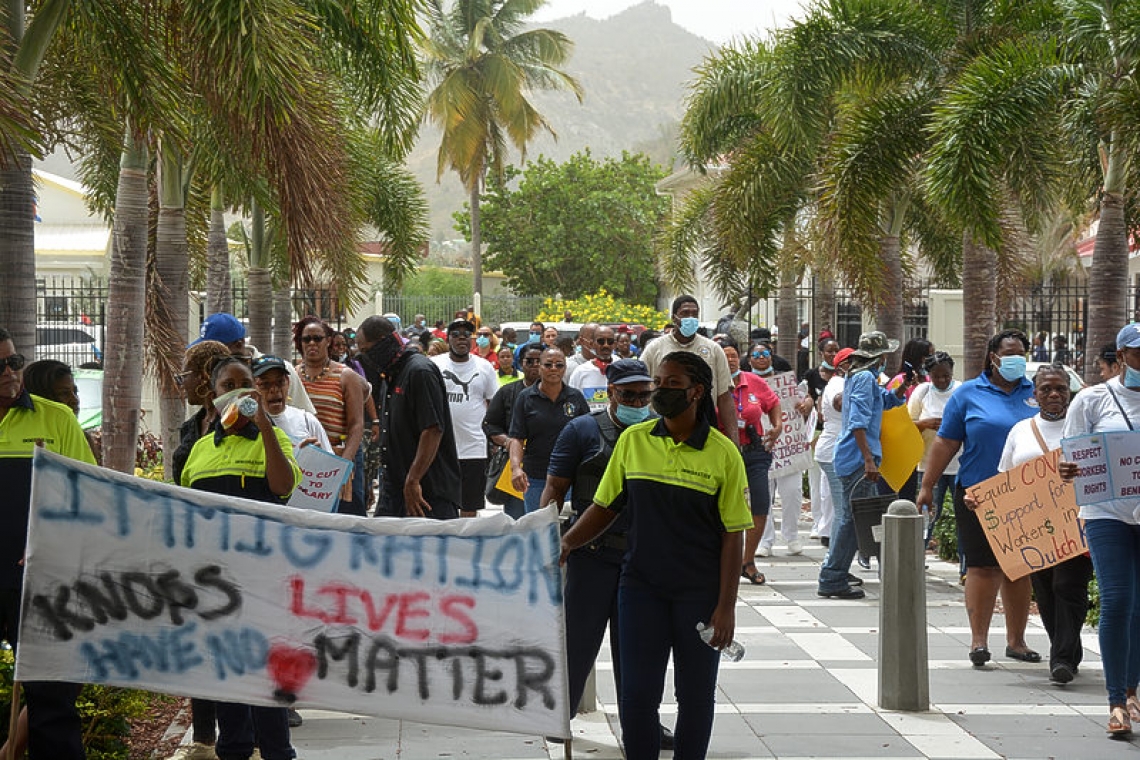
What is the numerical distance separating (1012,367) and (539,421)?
9.11ft

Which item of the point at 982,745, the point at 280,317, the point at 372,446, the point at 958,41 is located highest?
the point at 958,41

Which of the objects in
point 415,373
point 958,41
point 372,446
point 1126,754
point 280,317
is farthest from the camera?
point 280,317

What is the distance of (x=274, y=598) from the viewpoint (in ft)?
17.7

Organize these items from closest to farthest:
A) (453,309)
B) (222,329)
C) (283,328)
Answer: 1. (222,329)
2. (283,328)
3. (453,309)

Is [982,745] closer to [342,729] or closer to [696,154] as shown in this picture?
[342,729]

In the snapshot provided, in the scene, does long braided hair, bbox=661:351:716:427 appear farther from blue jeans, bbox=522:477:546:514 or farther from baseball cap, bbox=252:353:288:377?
blue jeans, bbox=522:477:546:514

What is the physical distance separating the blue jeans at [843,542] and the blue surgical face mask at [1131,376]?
3.95 m

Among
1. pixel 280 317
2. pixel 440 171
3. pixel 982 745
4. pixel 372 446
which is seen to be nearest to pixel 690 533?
pixel 982 745

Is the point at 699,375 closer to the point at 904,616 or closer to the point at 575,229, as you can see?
the point at 904,616

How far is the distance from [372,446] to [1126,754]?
9061 millimetres

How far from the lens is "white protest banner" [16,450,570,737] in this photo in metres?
5.23

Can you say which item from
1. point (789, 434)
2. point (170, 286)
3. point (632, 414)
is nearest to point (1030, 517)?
point (632, 414)

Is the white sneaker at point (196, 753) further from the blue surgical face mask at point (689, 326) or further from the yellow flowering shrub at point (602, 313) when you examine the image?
the yellow flowering shrub at point (602, 313)

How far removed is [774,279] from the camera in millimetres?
20547
